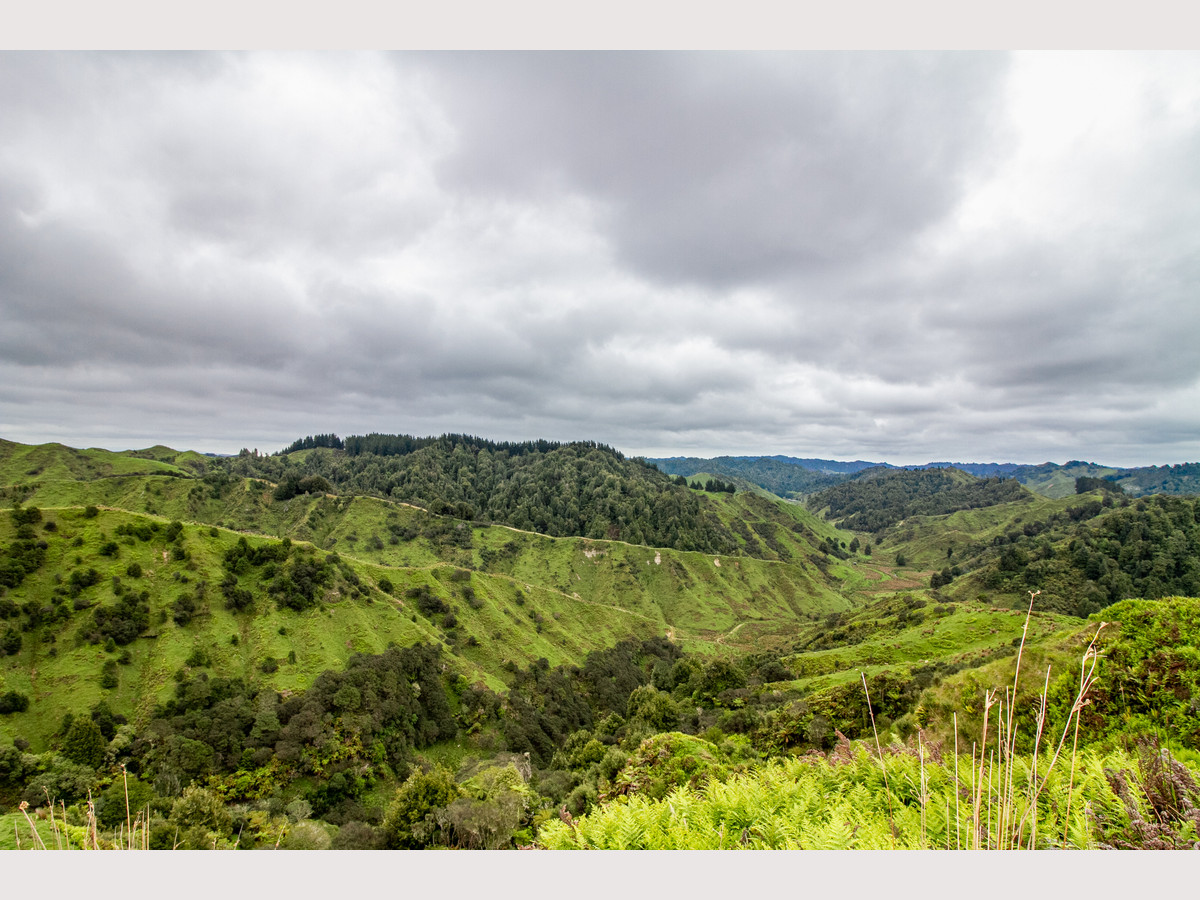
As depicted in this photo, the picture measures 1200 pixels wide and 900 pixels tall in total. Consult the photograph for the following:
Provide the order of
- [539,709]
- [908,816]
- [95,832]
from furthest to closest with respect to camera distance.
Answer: [539,709] < [908,816] < [95,832]

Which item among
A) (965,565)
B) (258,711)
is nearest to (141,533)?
(258,711)

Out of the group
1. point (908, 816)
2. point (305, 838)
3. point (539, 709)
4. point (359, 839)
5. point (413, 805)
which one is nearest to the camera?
point (908, 816)

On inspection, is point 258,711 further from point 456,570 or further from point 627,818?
point 627,818

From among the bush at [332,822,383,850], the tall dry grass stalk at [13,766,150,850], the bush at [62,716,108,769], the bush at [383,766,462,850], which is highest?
the tall dry grass stalk at [13,766,150,850]

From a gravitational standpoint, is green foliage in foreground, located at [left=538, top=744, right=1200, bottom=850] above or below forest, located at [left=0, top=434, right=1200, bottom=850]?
above

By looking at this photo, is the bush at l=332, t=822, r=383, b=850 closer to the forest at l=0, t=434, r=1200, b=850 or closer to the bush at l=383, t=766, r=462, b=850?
the forest at l=0, t=434, r=1200, b=850

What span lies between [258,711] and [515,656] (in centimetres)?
3713

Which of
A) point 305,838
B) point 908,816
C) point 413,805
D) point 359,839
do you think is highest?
point 908,816

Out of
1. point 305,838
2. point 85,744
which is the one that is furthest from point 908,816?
point 85,744

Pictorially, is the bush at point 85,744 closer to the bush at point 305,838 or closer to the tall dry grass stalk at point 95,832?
the bush at point 305,838

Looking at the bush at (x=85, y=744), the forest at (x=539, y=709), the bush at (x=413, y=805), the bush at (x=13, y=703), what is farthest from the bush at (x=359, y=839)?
the bush at (x=13, y=703)

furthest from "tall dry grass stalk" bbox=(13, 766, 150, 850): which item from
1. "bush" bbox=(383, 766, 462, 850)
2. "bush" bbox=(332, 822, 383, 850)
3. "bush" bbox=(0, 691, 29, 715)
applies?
"bush" bbox=(0, 691, 29, 715)

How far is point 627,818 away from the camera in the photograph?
743 cm

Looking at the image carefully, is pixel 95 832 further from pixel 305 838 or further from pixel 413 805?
pixel 305 838
